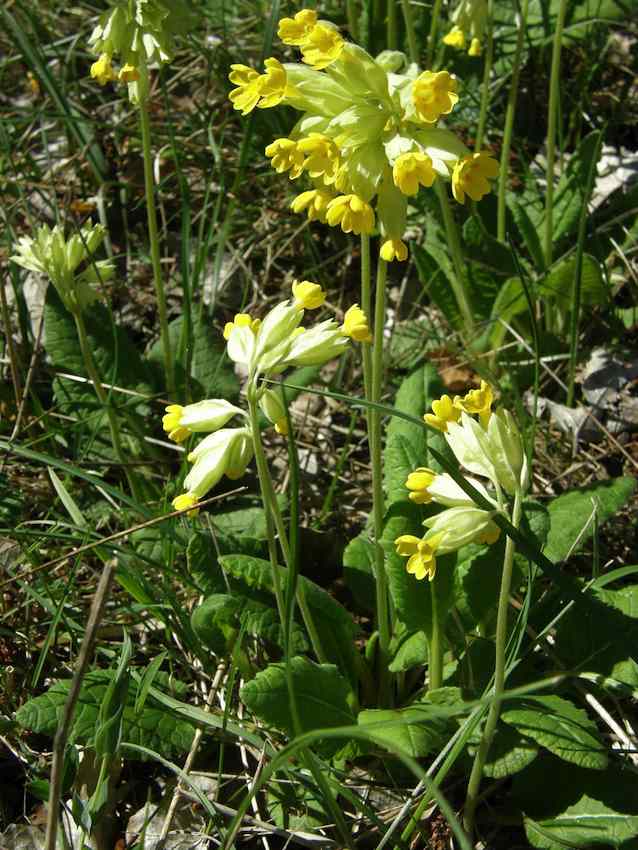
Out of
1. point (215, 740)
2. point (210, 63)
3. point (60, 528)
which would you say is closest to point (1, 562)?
point (60, 528)

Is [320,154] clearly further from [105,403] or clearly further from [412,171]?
[105,403]

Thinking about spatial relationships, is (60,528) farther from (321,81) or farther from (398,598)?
(321,81)

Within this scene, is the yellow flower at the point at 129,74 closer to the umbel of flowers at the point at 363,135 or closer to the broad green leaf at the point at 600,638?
the umbel of flowers at the point at 363,135

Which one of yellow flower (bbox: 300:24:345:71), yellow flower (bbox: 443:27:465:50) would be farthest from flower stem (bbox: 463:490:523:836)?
yellow flower (bbox: 443:27:465:50)

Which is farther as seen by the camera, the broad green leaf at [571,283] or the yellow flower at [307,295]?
the broad green leaf at [571,283]

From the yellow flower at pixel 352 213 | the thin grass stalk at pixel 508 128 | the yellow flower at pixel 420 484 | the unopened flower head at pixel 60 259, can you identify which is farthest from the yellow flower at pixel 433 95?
the thin grass stalk at pixel 508 128

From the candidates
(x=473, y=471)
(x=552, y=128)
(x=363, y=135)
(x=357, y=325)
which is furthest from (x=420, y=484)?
(x=552, y=128)
